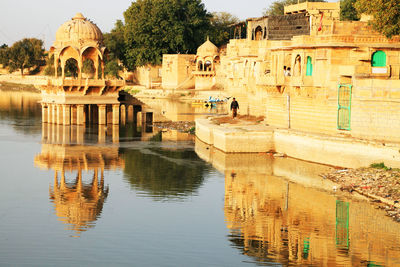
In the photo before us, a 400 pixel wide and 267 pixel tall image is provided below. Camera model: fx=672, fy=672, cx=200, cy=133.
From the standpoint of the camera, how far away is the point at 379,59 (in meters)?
24.9

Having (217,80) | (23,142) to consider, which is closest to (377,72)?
(23,142)

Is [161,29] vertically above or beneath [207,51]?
above

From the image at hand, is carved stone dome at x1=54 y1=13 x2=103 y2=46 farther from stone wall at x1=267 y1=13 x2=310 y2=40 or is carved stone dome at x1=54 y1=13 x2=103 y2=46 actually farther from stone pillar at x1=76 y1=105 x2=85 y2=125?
stone wall at x1=267 y1=13 x2=310 y2=40

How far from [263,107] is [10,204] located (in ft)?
51.4

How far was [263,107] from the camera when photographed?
104 ft

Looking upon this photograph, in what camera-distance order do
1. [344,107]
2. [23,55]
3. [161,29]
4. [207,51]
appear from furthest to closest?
[23,55], [161,29], [207,51], [344,107]

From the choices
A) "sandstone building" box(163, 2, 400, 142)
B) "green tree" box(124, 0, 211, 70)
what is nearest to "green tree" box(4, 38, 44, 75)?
"green tree" box(124, 0, 211, 70)

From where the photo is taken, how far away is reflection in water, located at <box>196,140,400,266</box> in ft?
47.5

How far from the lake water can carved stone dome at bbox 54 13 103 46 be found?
9.62 m

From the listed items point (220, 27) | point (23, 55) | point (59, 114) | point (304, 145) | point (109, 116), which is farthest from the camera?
point (23, 55)

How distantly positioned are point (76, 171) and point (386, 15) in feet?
39.8

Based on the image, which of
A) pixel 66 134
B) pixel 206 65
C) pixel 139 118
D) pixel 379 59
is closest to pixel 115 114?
pixel 139 118

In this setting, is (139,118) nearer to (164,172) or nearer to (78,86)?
(78,86)

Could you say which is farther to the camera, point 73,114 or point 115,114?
point 115,114
